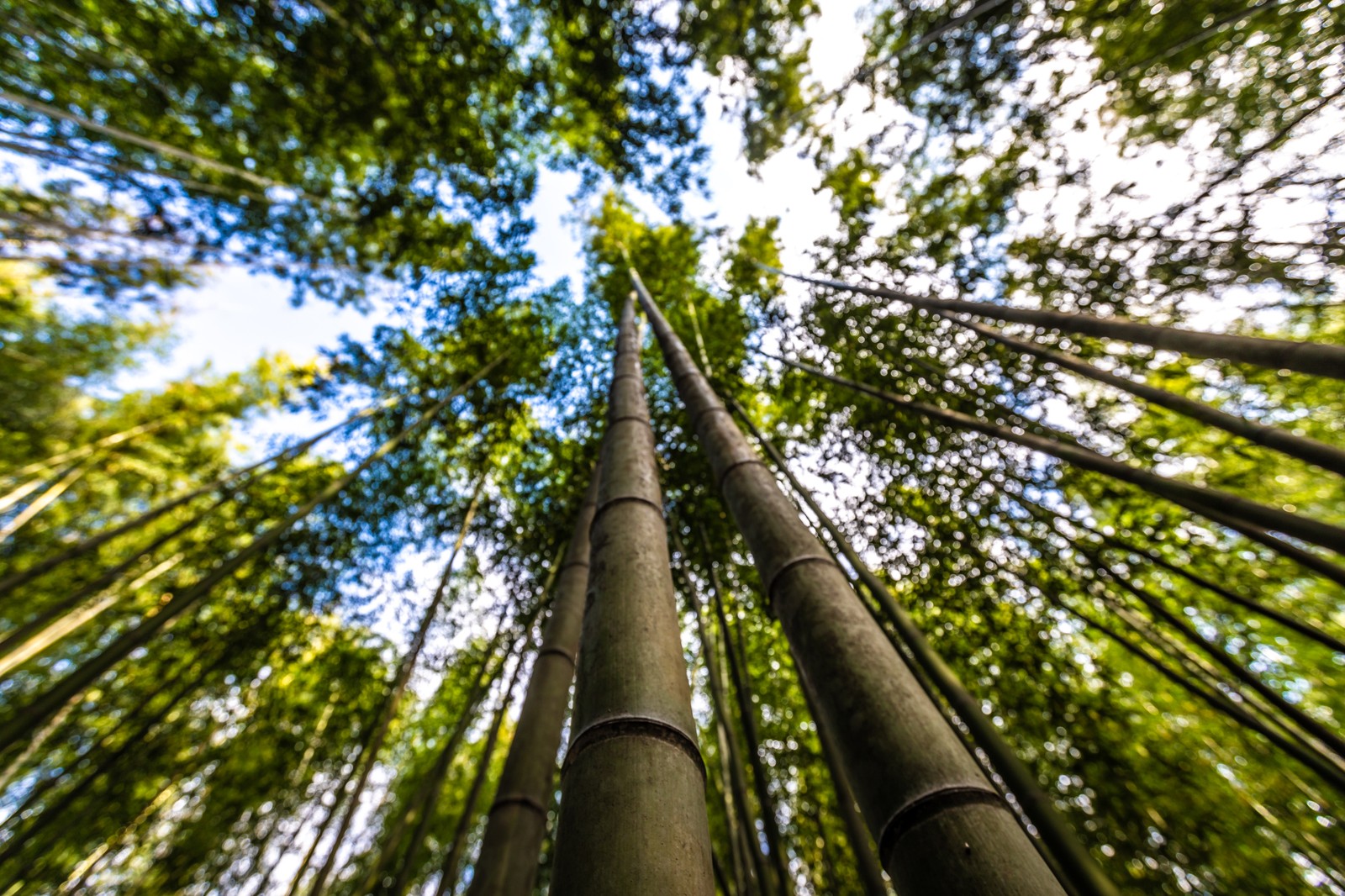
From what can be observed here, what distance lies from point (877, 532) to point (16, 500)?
1035cm

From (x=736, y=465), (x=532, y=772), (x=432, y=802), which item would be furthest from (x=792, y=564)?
(x=432, y=802)

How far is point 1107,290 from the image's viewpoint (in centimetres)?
345

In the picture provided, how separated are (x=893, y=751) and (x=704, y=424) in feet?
4.58

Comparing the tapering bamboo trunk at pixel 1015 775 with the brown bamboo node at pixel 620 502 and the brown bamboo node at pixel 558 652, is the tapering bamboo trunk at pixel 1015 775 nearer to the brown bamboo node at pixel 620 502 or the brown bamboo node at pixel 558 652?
the brown bamboo node at pixel 620 502

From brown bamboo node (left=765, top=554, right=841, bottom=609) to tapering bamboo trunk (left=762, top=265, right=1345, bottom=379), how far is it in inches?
46.3

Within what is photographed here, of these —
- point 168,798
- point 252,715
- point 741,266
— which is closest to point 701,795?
point 741,266

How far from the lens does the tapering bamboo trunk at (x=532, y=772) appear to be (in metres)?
1.92

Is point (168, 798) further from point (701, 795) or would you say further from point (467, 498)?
point (701, 795)

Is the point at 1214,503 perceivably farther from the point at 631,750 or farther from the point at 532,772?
the point at 532,772

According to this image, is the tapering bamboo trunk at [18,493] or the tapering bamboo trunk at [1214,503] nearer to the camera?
the tapering bamboo trunk at [1214,503]

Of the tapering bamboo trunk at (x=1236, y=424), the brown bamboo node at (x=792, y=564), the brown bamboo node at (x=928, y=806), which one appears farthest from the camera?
the brown bamboo node at (x=792, y=564)

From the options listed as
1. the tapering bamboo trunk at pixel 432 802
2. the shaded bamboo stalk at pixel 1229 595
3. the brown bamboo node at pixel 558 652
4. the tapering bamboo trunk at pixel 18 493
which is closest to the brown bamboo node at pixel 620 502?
the brown bamboo node at pixel 558 652

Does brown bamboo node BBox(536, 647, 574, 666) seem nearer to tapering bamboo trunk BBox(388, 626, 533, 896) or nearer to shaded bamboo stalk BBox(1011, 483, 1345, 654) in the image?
tapering bamboo trunk BBox(388, 626, 533, 896)

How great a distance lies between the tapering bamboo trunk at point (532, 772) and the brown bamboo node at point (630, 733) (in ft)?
3.73
